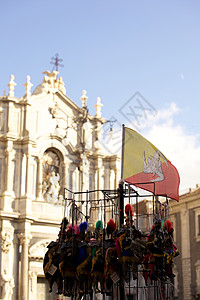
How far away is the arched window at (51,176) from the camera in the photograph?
114 ft

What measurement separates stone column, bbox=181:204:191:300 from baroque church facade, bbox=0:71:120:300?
5170 mm

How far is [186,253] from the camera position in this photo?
1468 inches

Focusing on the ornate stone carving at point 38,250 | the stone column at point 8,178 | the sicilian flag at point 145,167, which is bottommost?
the ornate stone carving at point 38,250

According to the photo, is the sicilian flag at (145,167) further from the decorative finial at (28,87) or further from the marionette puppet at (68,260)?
the decorative finial at (28,87)

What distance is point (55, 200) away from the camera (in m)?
34.7

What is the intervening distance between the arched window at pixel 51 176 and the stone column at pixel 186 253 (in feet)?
28.4

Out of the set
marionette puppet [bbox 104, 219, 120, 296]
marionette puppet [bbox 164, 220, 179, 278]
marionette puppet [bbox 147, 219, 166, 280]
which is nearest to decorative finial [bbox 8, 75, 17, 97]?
marionette puppet [bbox 164, 220, 179, 278]

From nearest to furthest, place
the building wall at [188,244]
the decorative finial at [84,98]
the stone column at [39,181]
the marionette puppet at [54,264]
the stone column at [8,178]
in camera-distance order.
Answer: the marionette puppet at [54,264], the stone column at [8,178], the stone column at [39,181], the building wall at [188,244], the decorative finial at [84,98]

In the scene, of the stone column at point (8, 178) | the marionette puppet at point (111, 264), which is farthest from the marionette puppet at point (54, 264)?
the stone column at point (8, 178)

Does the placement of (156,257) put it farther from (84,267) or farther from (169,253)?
(84,267)

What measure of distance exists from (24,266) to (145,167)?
18.4 m

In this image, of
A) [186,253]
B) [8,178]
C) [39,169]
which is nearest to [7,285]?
[8,178]

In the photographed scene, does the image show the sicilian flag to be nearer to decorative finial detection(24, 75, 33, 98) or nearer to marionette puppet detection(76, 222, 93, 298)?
marionette puppet detection(76, 222, 93, 298)

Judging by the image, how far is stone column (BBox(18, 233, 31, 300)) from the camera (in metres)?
31.6
